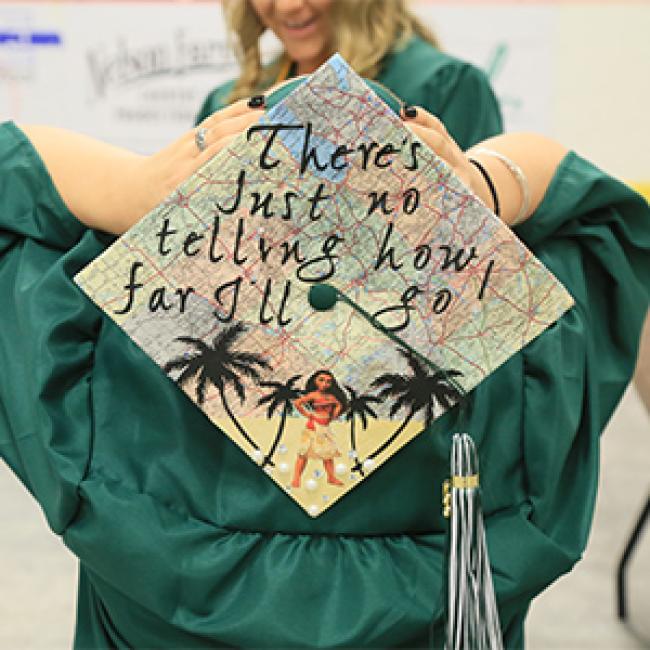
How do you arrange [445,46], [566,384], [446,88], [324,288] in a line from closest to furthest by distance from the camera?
[324,288] < [566,384] < [446,88] < [445,46]

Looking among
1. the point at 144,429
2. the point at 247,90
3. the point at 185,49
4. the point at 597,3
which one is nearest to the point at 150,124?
the point at 185,49

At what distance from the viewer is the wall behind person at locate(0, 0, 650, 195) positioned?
3.14 meters

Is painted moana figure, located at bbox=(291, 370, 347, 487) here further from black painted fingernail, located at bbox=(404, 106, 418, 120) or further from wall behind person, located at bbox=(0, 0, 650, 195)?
wall behind person, located at bbox=(0, 0, 650, 195)

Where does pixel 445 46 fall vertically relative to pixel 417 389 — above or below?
below

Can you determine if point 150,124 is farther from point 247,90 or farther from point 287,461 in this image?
point 287,461

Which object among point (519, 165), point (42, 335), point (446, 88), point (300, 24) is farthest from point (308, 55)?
point (42, 335)

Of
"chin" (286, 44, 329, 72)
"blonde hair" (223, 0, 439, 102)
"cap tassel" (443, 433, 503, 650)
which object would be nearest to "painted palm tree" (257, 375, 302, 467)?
"cap tassel" (443, 433, 503, 650)

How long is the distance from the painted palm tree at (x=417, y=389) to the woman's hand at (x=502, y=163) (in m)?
0.13

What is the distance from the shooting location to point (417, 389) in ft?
2.38

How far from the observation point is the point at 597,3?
3.12 m

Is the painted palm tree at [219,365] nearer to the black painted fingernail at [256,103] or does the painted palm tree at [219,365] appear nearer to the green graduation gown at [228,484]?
the green graduation gown at [228,484]

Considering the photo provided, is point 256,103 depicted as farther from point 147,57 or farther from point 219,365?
point 147,57

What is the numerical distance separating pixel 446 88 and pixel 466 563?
1.01 m

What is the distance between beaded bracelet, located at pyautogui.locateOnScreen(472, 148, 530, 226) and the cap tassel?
0.19m
